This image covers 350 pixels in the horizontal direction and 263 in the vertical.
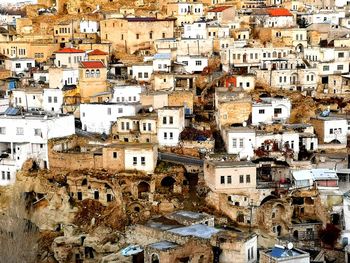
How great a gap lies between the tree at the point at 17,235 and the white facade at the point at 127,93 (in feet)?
32.7

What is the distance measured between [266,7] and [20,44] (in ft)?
59.8

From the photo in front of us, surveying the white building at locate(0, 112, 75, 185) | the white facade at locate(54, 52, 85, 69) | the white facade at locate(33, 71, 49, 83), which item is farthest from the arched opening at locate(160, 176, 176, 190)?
the white facade at locate(54, 52, 85, 69)

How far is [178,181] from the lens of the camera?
129ft

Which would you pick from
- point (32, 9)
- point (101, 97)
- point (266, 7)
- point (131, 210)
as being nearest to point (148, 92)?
point (101, 97)

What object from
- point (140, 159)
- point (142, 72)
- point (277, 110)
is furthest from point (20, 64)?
point (140, 159)

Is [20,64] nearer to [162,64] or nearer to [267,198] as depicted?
[162,64]

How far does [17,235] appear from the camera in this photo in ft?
118

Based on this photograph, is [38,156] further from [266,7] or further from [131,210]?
[266,7]

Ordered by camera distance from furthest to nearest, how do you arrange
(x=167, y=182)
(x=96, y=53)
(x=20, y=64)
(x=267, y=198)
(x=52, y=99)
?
(x=20, y=64) < (x=96, y=53) < (x=52, y=99) < (x=167, y=182) < (x=267, y=198)

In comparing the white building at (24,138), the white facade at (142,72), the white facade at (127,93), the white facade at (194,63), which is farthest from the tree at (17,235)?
the white facade at (194,63)

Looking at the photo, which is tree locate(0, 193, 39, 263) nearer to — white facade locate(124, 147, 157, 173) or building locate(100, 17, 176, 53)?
white facade locate(124, 147, 157, 173)

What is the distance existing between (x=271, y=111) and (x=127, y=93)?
25.6 feet

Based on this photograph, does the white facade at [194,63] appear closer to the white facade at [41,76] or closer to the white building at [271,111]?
the white facade at [41,76]

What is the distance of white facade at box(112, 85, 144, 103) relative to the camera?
47.5 meters
